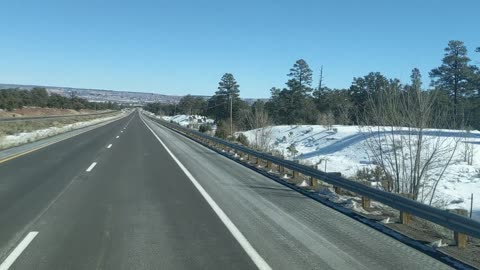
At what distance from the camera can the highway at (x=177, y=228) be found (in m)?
6.25

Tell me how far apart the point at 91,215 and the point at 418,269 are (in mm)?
5866

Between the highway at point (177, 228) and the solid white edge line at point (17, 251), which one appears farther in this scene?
the highway at point (177, 228)

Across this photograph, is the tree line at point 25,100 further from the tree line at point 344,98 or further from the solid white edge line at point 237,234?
the solid white edge line at point 237,234

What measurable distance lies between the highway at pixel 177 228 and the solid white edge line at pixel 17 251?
0.04 ft

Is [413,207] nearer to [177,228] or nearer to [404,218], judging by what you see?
[404,218]

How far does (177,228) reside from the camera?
809 centimetres

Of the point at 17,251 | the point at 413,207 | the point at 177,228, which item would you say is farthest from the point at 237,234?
the point at 17,251

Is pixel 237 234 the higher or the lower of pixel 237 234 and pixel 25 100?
the lower

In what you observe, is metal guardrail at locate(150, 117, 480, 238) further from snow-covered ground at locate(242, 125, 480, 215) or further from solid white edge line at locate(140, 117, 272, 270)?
snow-covered ground at locate(242, 125, 480, 215)

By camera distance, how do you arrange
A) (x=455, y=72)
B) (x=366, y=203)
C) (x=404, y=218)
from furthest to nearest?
(x=455, y=72) → (x=366, y=203) → (x=404, y=218)

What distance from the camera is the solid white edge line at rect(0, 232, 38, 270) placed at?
5836 millimetres

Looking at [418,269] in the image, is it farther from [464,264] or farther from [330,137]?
[330,137]

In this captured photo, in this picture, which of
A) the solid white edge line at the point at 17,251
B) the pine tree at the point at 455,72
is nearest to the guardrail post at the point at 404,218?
the solid white edge line at the point at 17,251

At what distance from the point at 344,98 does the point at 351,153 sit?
149 ft
